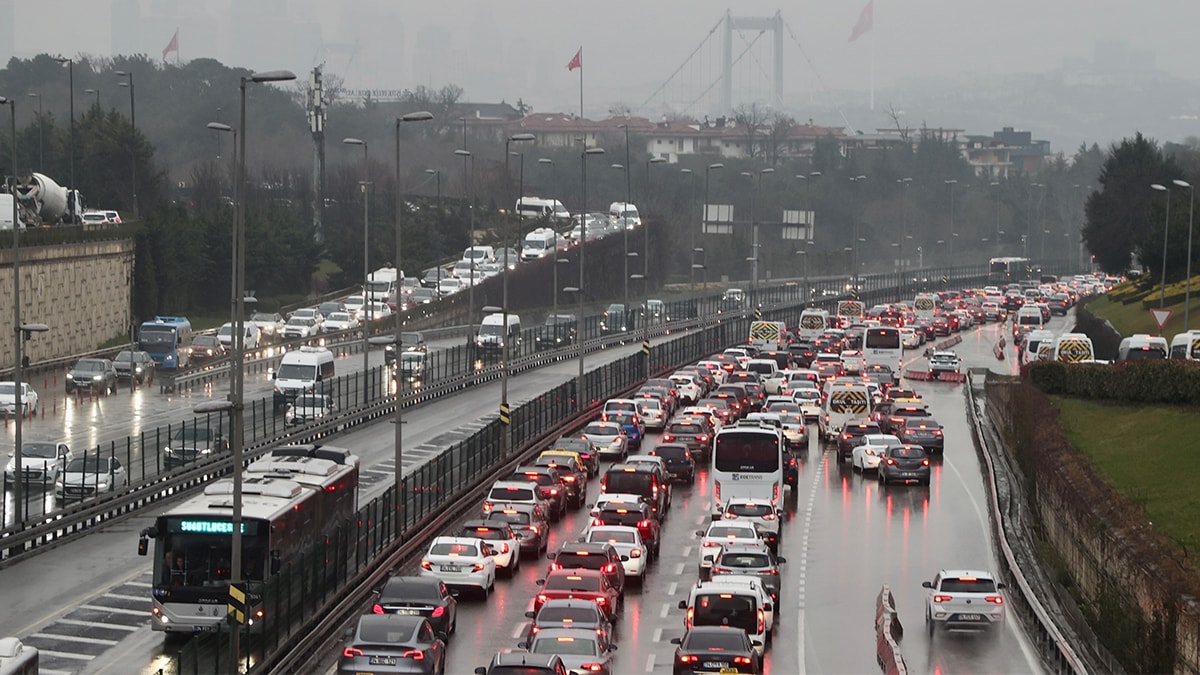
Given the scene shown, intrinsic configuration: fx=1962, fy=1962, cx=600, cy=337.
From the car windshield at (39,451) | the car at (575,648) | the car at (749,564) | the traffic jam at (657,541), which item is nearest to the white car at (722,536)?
the traffic jam at (657,541)

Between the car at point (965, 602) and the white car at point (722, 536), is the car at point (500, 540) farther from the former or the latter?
the car at point (965, 602)

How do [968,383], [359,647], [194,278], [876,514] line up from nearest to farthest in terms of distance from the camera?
[359,647] < [876,514] < [968,383] < [194,278]

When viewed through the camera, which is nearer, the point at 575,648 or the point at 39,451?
the point at 575,648

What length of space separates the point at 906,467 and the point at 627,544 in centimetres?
1858

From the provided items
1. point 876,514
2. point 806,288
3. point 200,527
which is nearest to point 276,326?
point 806,288

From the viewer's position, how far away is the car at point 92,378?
7719 cm

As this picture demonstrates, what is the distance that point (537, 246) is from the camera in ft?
471

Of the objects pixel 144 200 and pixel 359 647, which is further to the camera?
pixel 144 200

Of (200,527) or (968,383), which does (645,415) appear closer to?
(968,383)

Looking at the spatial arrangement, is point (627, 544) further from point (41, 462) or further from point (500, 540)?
point (41, 462)

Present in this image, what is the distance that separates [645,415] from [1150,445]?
Answer: 81.3 feet

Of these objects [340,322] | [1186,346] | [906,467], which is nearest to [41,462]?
[906,467]

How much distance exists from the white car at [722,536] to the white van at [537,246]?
98473mm

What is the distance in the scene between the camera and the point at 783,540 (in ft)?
156
